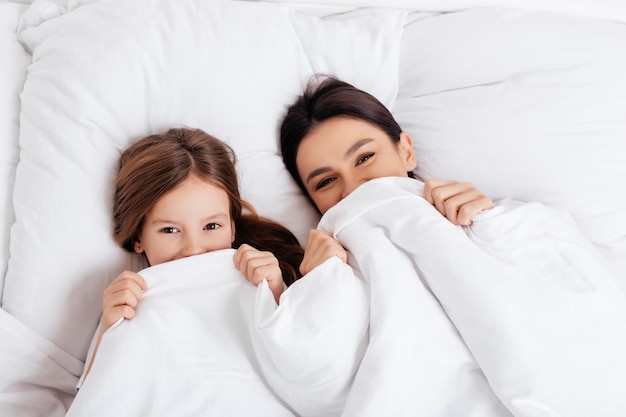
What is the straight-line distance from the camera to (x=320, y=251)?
42.7 inches

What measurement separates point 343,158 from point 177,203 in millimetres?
361

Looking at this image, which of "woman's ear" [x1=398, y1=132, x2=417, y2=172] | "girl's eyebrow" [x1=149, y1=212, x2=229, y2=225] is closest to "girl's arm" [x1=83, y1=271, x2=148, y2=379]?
"girl's eyebrow" [x1=149, y1=212, x2=229, y2=225]

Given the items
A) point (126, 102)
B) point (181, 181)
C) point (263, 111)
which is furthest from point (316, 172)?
point (126, 102)

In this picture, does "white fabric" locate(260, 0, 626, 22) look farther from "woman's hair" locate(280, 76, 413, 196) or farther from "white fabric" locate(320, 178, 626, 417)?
"white fabric" locate(320, 178, 626, 417)

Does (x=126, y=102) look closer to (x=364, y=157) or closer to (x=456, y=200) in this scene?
(x=364, y=157)

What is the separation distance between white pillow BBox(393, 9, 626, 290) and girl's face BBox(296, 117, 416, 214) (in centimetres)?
14

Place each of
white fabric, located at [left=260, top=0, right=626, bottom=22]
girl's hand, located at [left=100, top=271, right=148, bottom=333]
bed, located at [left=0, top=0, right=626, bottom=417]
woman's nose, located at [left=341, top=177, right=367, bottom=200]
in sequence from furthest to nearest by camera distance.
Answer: white fabric, located at [left=260, top=0, right=626, bottom=22] < woman's nose, located at [left=341, top=177, right=367, bottom=200] < bed, located at [left=0, top=0, right=626, bottom=417] < girl's hand, located at [left=100, top=271, right=148, bottom=333]

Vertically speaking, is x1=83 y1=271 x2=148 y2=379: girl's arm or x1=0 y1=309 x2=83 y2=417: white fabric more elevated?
x1=83 y1=271 x2=148 y2=379: girl's arm

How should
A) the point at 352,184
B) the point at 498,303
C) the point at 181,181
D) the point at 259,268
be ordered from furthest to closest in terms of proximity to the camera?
the point at 352,184, the point at 181,181, the point at 259,268, the point at 498,303

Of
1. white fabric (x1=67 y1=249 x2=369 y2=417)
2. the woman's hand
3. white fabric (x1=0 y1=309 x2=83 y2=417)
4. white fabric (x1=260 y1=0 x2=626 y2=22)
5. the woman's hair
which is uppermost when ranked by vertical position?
white fabric (x1=260 y1=0 x2=626 y2=22)

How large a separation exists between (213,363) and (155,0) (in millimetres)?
817

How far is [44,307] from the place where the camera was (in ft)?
3.69

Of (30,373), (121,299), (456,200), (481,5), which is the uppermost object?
(481,5)

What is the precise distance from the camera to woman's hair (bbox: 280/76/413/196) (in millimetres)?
1324
